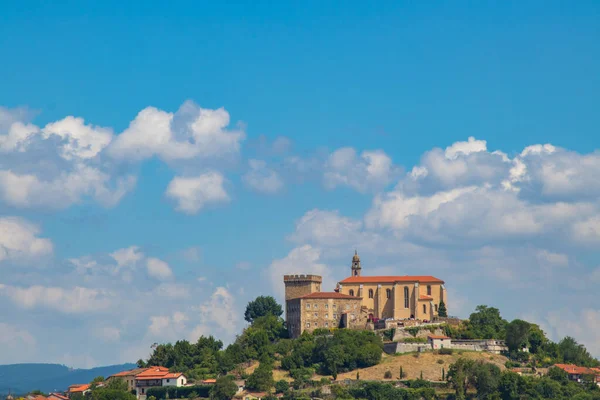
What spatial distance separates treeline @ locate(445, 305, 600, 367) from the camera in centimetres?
11444

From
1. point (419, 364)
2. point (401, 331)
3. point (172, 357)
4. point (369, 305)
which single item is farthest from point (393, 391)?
point (172, 357)

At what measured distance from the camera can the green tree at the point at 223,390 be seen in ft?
346

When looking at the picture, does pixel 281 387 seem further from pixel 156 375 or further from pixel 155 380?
pixel 156 375

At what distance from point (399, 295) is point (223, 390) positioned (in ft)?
97.3

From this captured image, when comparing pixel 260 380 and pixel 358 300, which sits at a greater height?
pixel 358 300

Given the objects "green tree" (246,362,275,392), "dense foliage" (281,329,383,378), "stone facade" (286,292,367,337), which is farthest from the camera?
"stone facade" (286,292,367,337)

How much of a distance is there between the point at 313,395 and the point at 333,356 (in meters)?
6.66

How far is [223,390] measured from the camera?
345 ft

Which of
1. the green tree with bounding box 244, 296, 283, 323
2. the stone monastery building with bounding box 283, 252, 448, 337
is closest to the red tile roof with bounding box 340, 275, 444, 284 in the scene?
the stone monastery building with bounding box 283, 252, 448, 337

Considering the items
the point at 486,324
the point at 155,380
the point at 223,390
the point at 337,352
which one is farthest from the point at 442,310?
the point at 155,380

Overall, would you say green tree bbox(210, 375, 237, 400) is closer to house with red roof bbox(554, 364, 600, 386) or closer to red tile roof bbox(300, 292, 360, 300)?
red tile roof bbox(300, 292, 360, 300)

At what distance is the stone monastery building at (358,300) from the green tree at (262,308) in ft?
38.9

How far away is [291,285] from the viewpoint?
127000mm

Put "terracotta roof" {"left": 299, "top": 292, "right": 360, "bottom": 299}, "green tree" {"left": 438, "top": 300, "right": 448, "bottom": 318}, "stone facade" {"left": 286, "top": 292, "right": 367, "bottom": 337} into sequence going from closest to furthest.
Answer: "stone facade" {"left": 286, "top": 292, "right": 367, "bottom": 337} < "terracotta roof" {"left": 299, "top": 292, "right": 360, "bottom": 299} < "green tree" {"left": 438, "top": 300, "right": 448, "bottom": 318}
